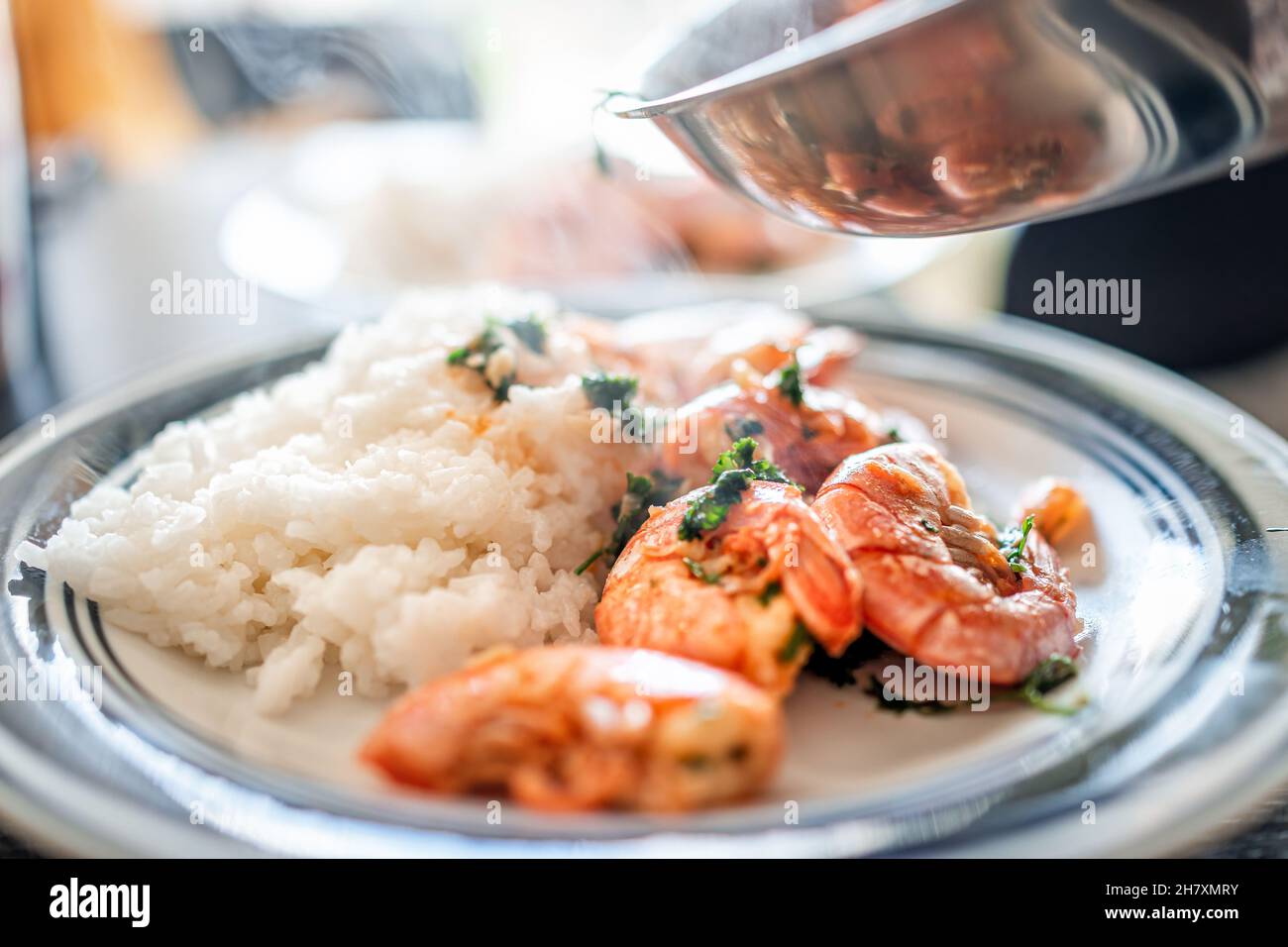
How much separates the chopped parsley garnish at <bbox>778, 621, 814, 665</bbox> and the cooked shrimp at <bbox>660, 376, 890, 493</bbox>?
0.51m

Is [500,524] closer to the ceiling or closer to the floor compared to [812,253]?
closer to the floor

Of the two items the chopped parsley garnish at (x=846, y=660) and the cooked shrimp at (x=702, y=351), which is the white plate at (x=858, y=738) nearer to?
the chopped parsley garnish at (x=846, y=660)

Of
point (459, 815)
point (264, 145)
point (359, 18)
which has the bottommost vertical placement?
point (459, 815)

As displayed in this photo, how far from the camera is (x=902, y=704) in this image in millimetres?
1526

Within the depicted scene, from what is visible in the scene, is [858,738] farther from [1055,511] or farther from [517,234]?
[517,234]

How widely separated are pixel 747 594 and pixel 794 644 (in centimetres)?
10

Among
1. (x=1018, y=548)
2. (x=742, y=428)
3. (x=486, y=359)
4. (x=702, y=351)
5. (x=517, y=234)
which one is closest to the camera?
(x=1018, y=548)

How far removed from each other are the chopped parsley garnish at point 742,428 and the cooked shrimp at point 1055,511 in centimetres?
54

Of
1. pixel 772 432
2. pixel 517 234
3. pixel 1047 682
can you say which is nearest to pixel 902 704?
pixel 1047 682

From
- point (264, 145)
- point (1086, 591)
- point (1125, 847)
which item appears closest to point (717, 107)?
point (1086, 591)

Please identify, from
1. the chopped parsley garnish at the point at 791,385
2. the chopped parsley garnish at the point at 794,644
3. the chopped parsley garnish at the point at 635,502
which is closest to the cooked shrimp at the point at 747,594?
the chopped parsley garnish at the point at 794,644

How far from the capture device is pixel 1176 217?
140 inches
